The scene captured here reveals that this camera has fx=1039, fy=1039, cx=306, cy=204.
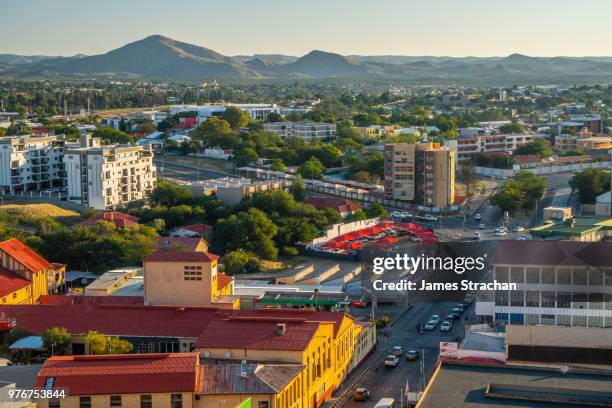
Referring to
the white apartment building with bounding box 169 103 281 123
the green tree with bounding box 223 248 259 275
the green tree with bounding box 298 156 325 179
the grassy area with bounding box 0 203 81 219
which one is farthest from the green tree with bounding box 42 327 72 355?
the white apartment building with bounding box 169 103 281 123

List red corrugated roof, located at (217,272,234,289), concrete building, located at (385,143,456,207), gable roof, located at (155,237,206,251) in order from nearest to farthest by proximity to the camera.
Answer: red corrugated roof, located at (217,272,234,289), gable roof, located at (155,237,206,251), concrete building, located at (385,143,456,207)

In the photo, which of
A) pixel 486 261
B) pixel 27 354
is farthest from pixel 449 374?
pixel 27 354

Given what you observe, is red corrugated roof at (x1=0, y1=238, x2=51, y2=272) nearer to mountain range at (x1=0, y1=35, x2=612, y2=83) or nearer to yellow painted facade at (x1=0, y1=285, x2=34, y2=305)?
yellow painted facade at (x1=0, y1=285, x2=34, y2=305)

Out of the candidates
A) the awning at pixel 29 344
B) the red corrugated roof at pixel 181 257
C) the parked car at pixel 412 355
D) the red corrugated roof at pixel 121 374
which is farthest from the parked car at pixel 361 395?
the awning at pixel 29 344

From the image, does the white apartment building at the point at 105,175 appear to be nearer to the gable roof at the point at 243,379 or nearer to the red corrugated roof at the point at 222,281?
the red corrugated roof at the point at 222,281

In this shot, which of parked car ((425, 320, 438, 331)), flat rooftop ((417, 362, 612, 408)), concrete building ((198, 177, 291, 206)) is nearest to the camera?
flat rooftop ((417, 362, 612, 408))

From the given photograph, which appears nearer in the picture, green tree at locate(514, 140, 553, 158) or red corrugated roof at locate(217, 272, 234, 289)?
red corrugated roof at locate(217, 272, 234, 289)
